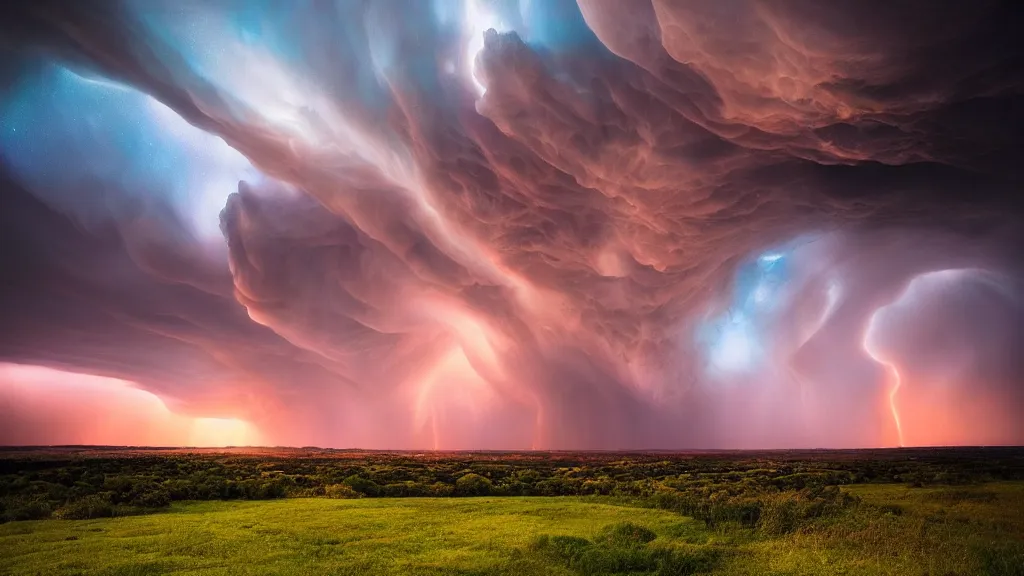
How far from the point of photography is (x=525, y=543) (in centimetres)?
2514

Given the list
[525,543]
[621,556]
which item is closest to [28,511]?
[525,543]

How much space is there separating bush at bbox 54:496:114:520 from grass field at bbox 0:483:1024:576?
2.89m

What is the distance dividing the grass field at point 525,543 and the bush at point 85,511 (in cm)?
289

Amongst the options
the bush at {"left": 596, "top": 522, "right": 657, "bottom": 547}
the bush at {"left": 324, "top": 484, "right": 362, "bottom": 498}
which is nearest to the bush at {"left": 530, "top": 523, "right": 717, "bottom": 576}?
the bush at {"left": 596, "top": 522, "right": 657, "bottom": 547}

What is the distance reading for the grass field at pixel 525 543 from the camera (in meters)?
20.7

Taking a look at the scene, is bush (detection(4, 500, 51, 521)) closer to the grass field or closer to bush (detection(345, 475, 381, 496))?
the grass field

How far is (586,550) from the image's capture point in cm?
2336

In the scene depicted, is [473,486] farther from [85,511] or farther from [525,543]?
[85,511]

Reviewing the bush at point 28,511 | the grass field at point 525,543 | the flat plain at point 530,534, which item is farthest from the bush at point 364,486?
the bush at point 28,511

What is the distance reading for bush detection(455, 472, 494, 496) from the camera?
49781mm

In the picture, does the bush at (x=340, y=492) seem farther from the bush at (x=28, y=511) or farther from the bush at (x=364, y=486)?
the bush at (x=28, y=511)

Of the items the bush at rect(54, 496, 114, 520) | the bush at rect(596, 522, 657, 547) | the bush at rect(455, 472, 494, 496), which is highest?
the bush at rect(596, 522, 657, 547)

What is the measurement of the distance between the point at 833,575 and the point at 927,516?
46.2 ft

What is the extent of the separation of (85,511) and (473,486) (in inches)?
1169
